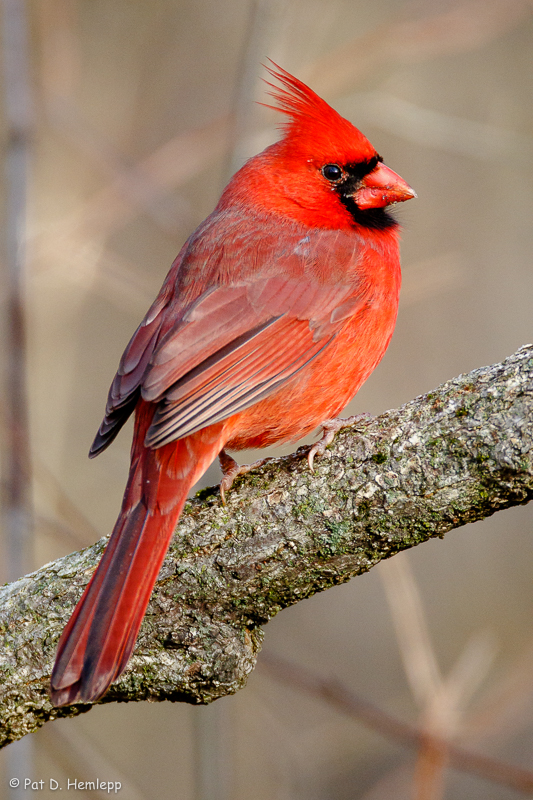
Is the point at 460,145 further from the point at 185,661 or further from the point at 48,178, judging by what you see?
the point at 185,661

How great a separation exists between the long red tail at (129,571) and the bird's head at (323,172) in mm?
1073

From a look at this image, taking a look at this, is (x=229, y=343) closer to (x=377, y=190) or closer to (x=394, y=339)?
(x=377, y=190)

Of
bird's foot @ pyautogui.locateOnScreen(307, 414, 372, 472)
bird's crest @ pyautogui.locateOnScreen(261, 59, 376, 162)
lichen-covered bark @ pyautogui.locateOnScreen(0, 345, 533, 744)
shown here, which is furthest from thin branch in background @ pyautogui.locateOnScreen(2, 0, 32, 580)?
bird's foot @ pyautogui.locateOnScreen(307, 414, 372, 472)

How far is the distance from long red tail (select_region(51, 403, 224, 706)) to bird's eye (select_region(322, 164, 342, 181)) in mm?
1183

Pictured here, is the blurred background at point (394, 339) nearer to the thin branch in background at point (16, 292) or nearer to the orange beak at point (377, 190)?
the thin branch in background at point (16, 292)

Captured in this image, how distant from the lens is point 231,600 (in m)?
2.18

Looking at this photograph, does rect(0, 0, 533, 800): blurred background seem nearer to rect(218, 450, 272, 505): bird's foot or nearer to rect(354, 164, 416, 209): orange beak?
rect(354, 164, 416, 209): orange beak

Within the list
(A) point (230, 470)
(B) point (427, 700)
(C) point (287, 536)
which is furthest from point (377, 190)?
(B) point (427, 700)

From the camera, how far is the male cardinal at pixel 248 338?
2.16m

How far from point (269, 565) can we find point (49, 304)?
3263 millimetres

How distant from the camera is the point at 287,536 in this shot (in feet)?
6.99

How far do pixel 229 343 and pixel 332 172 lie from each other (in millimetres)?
954

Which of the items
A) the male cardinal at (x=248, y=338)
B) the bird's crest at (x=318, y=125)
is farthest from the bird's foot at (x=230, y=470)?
the bird's crest at (x=318, y=125)

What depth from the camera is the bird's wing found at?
245 centimetres
